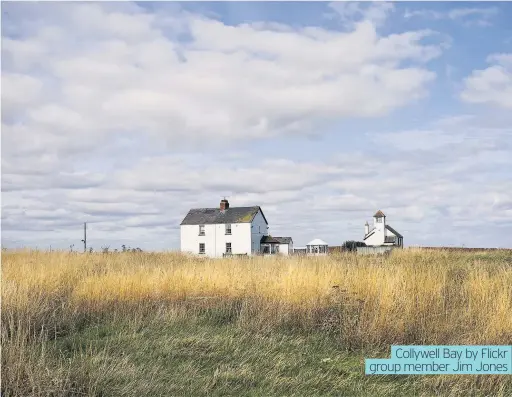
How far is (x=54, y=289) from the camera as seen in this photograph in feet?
31.5

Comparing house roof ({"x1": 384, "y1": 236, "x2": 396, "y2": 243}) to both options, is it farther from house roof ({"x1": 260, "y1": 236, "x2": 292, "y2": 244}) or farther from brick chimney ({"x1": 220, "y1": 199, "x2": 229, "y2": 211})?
brick chimney ({"x1": 220, "y1": 199, "x2": 229, "y2": 211})

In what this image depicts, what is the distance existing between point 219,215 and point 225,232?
1.97 metres

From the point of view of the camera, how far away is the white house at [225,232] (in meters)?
41.5

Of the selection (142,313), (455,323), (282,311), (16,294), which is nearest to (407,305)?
(455,323)

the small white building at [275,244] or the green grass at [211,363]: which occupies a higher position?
the small white building at [275,244]

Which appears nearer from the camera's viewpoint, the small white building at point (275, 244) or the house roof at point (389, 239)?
the small white building at point (275, 244)

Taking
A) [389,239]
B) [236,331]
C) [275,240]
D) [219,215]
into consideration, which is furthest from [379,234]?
[236,331]

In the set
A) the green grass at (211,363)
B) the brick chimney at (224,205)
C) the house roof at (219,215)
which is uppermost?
the brick chimney at (224,205)

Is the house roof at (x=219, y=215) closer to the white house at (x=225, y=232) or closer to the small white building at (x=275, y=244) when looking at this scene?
the white house at (x=225, y=232)

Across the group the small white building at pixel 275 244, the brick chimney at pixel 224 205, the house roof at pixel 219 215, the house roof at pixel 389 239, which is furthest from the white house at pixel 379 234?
the brick chimney at pixel 224 205

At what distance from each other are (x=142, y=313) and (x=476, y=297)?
5.84 metres

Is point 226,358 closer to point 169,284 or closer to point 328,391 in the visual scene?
point 328,391

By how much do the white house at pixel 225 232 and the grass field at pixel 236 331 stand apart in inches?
1208

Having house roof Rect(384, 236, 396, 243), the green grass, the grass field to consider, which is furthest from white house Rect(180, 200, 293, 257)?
the green grass
